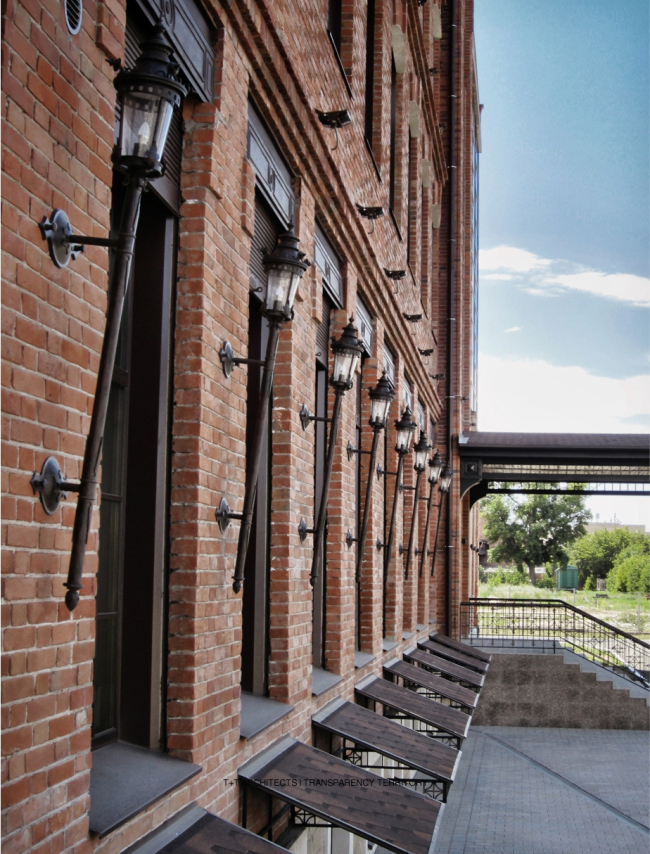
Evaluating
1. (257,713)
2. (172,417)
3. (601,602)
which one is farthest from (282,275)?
(601,602)

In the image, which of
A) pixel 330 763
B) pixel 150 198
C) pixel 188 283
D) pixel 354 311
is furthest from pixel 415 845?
pixel 354 311

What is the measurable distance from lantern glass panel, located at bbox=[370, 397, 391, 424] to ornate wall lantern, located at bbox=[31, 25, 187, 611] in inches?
212

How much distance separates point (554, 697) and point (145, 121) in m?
16.5

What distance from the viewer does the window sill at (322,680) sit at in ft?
22.0

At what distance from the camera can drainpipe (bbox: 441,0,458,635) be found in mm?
19453

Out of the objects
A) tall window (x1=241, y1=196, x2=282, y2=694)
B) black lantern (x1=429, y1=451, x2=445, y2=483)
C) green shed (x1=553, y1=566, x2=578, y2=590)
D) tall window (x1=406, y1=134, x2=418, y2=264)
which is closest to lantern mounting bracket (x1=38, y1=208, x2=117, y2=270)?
tall window (x1=241, y1=196, x2=282, y2=694)

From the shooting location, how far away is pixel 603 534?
81.2 metres

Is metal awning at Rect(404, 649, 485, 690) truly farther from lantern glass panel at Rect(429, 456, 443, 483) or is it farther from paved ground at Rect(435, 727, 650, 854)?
lantern glass panel at Rect(429, 456, 443, 483)

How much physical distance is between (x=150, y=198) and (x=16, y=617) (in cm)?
213

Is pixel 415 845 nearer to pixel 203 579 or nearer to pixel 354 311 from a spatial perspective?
pixel 203 579

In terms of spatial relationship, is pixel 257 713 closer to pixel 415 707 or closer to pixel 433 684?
pixel 415 707

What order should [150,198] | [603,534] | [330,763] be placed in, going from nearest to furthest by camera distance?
[150,198]
[330,763]
[603,534]

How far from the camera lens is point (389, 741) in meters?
6.38

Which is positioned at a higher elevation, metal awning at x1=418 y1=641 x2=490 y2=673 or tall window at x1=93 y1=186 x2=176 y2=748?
tall window at x1=93 y1=186 x2=176 y2=748
